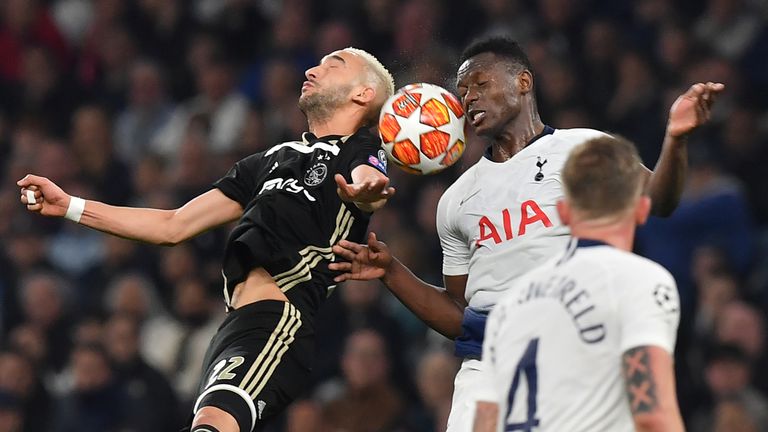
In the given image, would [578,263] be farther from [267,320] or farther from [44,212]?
[44,212]

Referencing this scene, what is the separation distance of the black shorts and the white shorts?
22.5 inches

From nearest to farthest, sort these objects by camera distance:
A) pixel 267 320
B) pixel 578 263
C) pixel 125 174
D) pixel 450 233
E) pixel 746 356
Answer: pixel 578 263 → pixel 267 320 → pixel 450 233 → pixel 746 356 → pixel 125 174

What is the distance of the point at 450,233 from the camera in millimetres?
5191

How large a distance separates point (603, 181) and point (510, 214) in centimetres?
166

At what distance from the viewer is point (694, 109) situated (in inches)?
174

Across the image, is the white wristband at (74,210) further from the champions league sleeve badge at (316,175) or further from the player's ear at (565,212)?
the player's ear at (565,212)

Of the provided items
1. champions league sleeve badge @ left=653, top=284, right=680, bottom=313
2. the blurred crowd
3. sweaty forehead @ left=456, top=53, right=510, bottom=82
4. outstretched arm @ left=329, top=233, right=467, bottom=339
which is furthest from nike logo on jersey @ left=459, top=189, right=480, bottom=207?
champions league sleeve badge @ left=653, top=284, right=680, bottom=313

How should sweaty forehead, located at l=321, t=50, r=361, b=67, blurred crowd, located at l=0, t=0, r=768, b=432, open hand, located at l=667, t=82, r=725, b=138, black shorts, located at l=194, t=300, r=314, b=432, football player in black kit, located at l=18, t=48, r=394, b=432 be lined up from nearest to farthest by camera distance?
1. open hand, located at l=667, t=82, r=725, b=138
2. black shorts, located at l=194, t=300, r=314, b=432
3. football player in black kit, located at l=18, t=48, r=394, b=432
4. sweaty forehead, located at l=321, t=50, r=361, b=67
5. blurred crowd, located at l=0, t=0, r=768, b=432

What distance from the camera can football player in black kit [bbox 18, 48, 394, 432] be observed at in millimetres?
4711

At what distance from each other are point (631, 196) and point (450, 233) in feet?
6.53

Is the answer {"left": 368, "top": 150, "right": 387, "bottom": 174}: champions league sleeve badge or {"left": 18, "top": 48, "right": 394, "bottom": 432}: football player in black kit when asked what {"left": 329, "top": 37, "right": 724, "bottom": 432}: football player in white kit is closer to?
{"left": 18, "top": 48, "right": 394, "bottom": 432}: football player in black kit

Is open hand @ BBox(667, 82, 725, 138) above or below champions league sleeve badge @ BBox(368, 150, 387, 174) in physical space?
above

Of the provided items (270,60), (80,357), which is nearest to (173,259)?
(80,357)

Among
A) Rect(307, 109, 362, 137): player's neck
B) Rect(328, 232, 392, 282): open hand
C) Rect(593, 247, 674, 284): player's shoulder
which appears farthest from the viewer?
Rect(307, 109, 362, 137): player's neck
